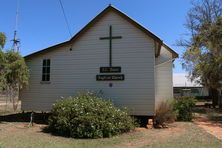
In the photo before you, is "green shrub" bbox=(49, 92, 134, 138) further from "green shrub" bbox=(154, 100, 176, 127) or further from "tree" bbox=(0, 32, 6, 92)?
"tree" bbox=(0, 32, 6, 92)

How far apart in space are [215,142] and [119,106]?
5469 mm

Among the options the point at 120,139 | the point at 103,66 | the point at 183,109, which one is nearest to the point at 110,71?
the point at 103,66

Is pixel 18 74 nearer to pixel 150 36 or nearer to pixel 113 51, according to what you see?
pixel 113 51

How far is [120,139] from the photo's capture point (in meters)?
13.1

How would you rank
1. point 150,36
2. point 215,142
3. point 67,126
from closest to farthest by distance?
point 215,142 < point 67,126 < point 150,36

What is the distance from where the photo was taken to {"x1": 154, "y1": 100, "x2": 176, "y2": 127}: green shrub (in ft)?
55.7

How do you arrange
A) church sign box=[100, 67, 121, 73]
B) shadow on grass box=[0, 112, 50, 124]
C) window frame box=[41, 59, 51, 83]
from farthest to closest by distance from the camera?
window frame box=[41, 59, 51, 83], shadow on grass box=[0, 112, 50, 124], church sign box=[100, 67, 121, 73]

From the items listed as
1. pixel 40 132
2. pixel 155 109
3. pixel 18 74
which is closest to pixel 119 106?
pixel 155 109

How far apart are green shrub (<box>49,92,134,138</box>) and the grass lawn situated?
51 cm

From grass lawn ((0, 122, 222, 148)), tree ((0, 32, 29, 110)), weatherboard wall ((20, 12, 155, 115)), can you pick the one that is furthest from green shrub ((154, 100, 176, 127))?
tree ((0, 32, 29, 110))

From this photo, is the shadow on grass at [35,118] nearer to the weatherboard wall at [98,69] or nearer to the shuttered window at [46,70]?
the weatherboard wall at [98,69]

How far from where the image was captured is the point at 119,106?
55.5 ft

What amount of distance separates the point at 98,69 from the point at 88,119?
4.36 metres

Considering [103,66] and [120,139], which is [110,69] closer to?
[103,66]
